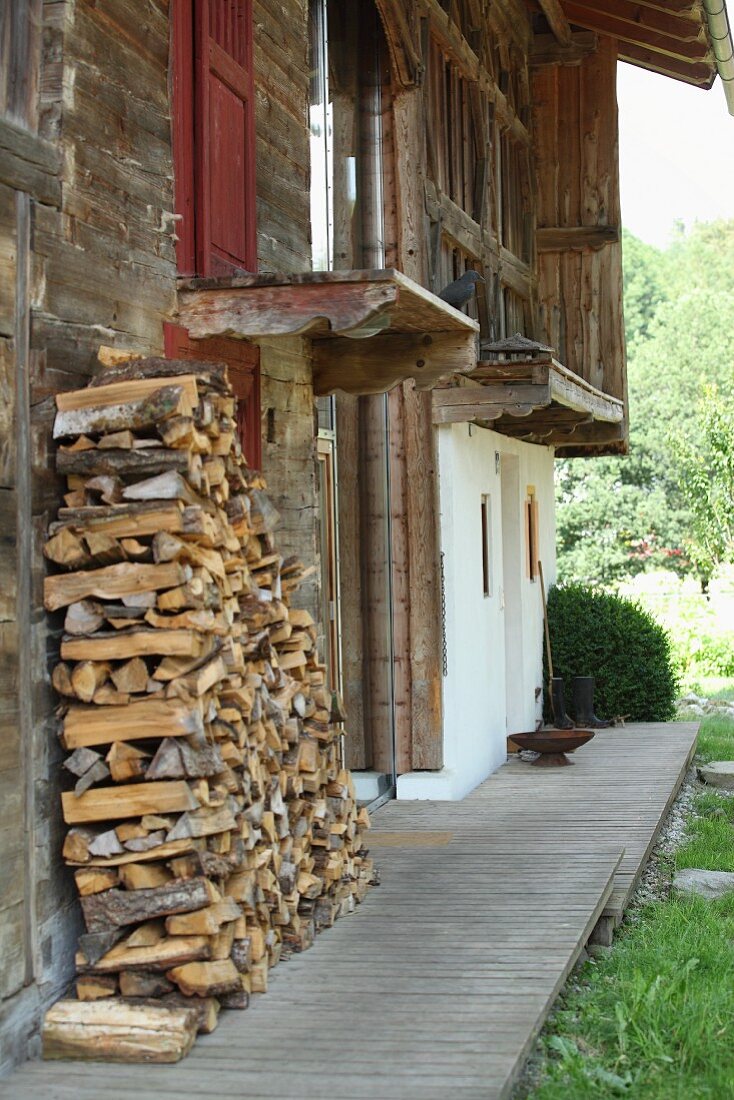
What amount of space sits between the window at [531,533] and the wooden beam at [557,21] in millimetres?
4733

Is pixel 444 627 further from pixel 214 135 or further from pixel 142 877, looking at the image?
pixel 142 877

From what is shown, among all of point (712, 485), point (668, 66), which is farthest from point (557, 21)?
point (712, 485)

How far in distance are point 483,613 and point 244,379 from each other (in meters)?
5.34

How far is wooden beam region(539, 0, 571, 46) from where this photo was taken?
14711 mm

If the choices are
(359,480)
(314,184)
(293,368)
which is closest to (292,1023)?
(293,368)

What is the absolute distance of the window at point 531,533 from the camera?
14875 millimetres

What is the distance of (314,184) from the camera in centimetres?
1045

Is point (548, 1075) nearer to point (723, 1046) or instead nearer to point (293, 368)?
point (723, 1046)

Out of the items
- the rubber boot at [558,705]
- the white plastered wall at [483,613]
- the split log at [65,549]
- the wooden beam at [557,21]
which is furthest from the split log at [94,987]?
the wooden beam at [557,21]

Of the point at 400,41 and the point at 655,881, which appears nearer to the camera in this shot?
the point at 655,881

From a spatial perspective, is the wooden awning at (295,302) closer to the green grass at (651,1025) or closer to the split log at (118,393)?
the split log at (118,393)

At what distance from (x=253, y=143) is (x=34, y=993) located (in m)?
4.20

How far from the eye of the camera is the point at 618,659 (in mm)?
15258

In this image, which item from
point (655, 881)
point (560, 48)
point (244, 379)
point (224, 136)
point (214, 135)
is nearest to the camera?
point (214, 135)
